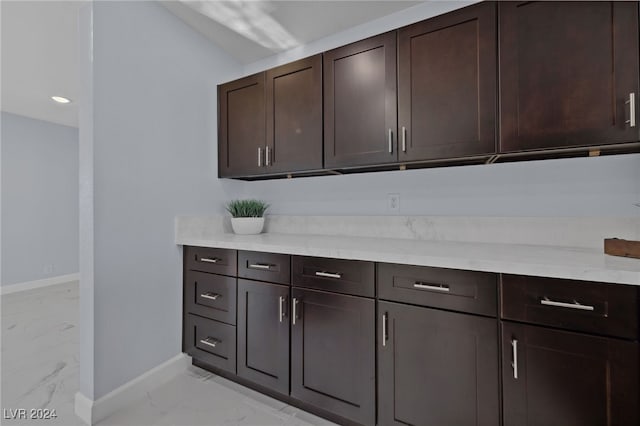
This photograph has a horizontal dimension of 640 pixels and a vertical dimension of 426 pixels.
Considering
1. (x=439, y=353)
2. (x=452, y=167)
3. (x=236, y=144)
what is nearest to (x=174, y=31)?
(x=236, y=144)

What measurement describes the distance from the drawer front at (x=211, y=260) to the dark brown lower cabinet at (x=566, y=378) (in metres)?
1.47

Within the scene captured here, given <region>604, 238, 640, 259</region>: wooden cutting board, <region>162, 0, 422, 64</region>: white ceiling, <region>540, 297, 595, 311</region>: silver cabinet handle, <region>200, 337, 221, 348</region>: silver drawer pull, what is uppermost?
<region>162, 0, 422, 64</region>: white ceiling

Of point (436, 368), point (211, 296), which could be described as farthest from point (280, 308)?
point (436, 368)

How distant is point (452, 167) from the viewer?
6.15ft

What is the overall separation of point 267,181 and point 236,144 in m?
0.42

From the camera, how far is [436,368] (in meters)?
1.28

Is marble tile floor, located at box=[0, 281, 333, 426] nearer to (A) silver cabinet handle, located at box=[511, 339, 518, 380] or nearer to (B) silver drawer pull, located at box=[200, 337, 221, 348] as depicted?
(B) silver drawer pull, located at box=[200, 337, 221, 348]

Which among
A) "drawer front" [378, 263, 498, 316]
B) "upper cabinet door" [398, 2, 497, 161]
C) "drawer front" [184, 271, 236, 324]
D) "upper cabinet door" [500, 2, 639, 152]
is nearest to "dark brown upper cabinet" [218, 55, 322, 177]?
"upper cabinet door" [398, 2, 497, 161]

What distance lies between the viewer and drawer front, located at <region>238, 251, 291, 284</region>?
1704mm

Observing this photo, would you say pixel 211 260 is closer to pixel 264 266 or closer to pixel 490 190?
pixel 264 266

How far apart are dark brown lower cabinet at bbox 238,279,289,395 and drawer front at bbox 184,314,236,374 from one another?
8 centimetres

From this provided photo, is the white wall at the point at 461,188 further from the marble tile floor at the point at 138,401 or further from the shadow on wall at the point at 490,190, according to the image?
the marble tile floor at the point at 138,401

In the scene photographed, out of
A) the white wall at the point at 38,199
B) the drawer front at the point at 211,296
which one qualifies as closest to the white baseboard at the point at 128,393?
the drawer front at the point at 211,296

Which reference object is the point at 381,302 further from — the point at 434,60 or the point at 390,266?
the point at 434,60
